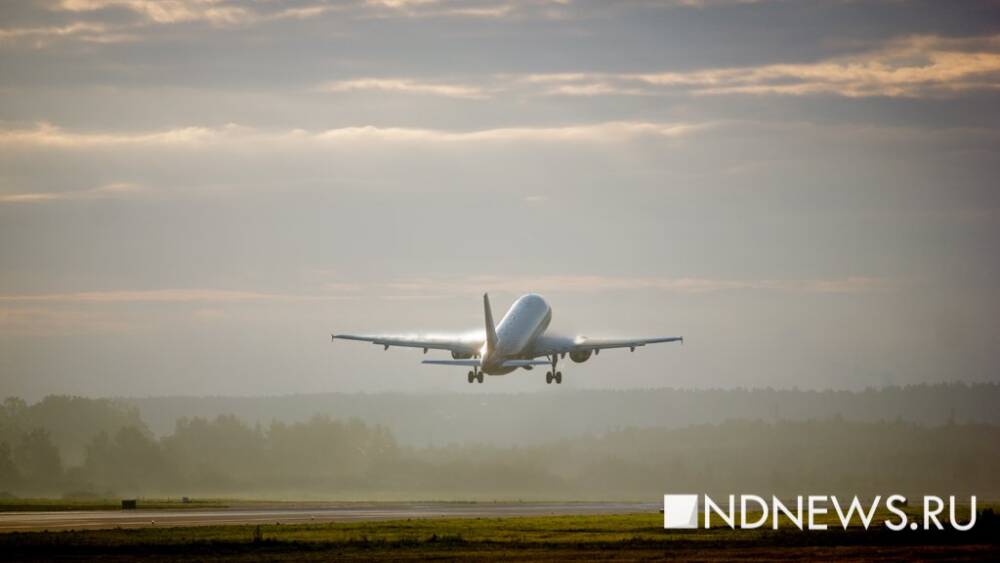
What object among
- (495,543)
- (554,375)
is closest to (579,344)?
(554,375)

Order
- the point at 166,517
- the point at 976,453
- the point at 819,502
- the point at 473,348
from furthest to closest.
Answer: the point at 976,453 < the point at 819,502 < the point at 473,348 < the point at 166,517

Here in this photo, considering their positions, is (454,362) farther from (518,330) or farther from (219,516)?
(219,516)

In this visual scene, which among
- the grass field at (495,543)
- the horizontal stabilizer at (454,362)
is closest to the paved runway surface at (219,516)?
the grass field at (495,543)

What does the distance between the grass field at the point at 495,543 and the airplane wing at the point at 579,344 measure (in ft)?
142

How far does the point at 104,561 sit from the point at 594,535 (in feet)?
97.9

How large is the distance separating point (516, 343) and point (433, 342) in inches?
441

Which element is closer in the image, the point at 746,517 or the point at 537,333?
the point at 746,517

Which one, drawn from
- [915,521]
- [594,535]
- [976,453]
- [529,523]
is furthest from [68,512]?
[976,453]

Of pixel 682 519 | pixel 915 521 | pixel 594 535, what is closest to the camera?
pixel 594 535

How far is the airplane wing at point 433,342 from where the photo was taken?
138250 mm

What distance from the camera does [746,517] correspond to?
107 metres

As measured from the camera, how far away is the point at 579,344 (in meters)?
142

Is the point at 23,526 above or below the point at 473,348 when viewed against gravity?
below

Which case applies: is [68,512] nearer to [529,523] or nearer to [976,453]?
[529,523]
